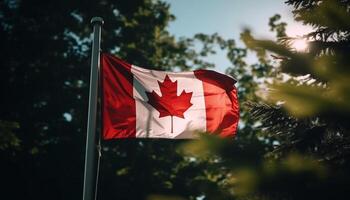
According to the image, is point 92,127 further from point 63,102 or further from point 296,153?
point 63,102

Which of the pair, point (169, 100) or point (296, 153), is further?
point (169, 100)

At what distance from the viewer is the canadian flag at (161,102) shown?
7.03 metres

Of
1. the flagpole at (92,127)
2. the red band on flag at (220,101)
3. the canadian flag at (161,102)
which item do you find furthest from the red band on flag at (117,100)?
the red band on flag at (220,101)

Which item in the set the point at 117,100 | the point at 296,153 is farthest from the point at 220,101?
the point at 296,153

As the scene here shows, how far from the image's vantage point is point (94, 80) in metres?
6.84

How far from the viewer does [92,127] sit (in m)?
6.53

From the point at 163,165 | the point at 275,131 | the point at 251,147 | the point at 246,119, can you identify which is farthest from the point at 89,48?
the point at 251,147

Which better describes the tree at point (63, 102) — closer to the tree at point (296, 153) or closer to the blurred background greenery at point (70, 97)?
the blurred background greenery at point (70, 97)

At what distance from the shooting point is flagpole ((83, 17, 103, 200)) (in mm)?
6098

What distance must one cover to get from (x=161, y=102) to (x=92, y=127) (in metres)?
1.31

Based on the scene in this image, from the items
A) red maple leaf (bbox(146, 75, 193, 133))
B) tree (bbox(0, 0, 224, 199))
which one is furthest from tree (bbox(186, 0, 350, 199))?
tree (bbox(0, 0, 224, 199))

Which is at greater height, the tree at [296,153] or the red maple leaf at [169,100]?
the red maple leaf at [169,100]

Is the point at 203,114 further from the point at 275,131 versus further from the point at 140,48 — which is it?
the point at 140,48

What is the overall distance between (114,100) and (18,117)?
12416mm
